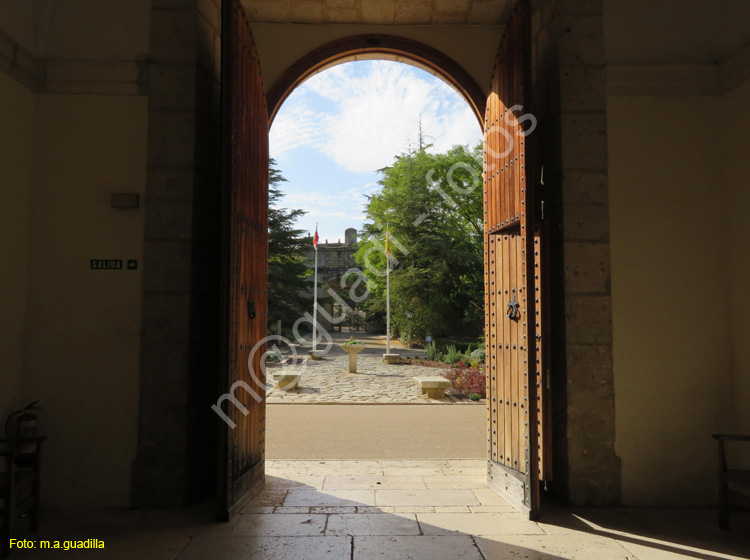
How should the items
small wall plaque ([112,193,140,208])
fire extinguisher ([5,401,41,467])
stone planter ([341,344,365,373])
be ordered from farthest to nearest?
1. stone planter ([341,344,365,373])
2. small wall plaque ([112,193,140,208])
3. fire extinguisher ([5,401,41,467])

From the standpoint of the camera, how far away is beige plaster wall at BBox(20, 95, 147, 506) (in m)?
3.53

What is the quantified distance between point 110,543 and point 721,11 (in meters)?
5.78

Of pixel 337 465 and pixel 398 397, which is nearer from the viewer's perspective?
pixel 337 465

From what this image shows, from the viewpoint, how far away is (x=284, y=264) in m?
20.1

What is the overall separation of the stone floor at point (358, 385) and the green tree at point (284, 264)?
447cm

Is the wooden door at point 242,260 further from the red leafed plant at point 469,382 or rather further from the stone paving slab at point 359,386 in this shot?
the red leafed plant at point 469,382

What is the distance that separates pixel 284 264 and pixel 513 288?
17.2m

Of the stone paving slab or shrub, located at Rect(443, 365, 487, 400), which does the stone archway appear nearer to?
the stone paving slab

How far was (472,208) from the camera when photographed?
20.0 m

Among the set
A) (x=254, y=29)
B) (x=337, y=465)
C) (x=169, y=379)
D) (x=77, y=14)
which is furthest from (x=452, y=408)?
(x=77, y=14)

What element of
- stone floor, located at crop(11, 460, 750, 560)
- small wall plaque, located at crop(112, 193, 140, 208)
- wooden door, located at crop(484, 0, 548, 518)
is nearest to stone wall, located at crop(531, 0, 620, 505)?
wooden door, located at crop(484, 0, 548, 518)

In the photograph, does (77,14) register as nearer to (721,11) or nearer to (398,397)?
(721,11)

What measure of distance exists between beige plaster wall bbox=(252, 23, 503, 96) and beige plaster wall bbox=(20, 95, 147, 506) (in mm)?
1750

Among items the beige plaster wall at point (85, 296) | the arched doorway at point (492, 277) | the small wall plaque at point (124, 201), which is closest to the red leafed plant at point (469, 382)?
the arched doorway at point (492, 277)
